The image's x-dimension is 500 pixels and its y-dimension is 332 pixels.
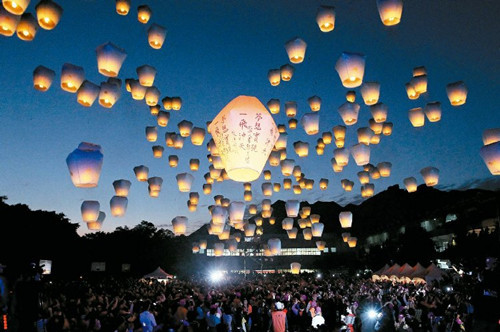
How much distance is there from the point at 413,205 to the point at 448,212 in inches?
3238

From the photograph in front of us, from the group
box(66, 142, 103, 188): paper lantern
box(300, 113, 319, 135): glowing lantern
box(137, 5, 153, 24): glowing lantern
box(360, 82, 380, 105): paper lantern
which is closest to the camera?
box(66, 142, 103, 188): paper lantern

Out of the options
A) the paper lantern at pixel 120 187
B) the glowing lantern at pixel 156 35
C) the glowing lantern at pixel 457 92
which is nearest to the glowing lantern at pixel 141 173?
the paper lantern at pixel 120 187

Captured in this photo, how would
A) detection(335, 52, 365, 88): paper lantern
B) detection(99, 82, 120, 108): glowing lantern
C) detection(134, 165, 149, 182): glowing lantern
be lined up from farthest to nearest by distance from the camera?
detection(134, 165, 149, 182): glowing lantern < detection(99, 82, 120, 108): glowing lantern < detection(335, 52, 365, 88): paper lantern

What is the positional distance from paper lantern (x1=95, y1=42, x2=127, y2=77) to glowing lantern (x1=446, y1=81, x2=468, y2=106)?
8003mm

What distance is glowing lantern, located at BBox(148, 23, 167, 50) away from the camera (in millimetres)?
9766

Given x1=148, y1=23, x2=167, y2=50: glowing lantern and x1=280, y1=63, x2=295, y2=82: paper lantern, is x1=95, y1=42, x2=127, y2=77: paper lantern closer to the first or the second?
x1=148, y1=23, x2=167, y2=50: glowing lantern

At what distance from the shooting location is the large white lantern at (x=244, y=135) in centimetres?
702

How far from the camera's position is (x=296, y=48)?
10461mm

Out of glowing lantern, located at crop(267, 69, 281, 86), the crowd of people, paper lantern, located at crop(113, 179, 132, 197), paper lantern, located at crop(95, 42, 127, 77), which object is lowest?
the crowd of people

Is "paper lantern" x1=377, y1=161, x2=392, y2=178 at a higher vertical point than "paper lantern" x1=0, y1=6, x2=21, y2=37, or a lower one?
lower

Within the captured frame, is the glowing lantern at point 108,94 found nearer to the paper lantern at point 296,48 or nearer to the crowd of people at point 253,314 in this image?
the crowd of people at point 253,314

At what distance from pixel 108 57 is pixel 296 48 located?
468cm

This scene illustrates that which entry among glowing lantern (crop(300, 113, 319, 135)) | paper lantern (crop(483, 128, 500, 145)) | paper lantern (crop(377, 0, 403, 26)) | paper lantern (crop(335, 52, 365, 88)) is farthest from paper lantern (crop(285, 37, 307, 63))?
paper lantern (crop(483, 128, 500, 145))

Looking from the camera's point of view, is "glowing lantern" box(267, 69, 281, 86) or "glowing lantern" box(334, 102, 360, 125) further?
"glowing lantern" box(267, 69, 281, 86)
